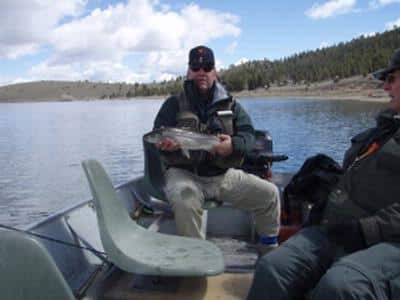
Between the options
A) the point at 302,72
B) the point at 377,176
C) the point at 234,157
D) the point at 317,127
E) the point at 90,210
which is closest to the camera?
the point at 377,176

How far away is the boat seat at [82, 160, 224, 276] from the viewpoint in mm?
3020

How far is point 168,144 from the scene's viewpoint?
3.95m

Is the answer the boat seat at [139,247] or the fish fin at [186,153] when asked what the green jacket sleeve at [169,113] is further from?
the boat seat at [139,247]

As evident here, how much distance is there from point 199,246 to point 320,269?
1.07 metres

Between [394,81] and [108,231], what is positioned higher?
[394,81]

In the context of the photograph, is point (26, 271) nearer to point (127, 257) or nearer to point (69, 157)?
point (127, 257)

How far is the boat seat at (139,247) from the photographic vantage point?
3.02 metres

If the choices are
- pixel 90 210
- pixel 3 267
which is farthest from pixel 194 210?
pixel 3 267

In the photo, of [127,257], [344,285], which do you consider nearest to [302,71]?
[127,257]

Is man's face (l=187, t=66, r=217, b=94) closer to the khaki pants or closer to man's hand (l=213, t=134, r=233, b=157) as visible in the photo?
man's hand (l=213, t=134, r=233, b=157)

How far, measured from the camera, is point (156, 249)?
3.42m

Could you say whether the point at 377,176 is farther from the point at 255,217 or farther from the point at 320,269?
the point at 255,217

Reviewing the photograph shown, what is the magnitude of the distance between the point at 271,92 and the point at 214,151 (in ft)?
362

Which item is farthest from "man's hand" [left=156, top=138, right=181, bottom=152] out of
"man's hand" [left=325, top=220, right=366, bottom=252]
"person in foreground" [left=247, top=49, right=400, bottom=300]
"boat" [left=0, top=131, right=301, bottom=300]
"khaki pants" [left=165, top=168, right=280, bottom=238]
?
"man's hand" [left=325, top=220, right=366, bottom=252]
